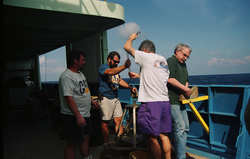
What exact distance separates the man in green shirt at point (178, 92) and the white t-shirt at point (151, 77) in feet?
1.21

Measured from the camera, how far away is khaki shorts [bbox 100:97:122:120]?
3568 mm

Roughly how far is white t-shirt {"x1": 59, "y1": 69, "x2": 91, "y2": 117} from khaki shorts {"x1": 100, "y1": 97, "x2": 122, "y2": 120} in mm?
738

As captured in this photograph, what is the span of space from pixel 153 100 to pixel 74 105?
1098 millimetres

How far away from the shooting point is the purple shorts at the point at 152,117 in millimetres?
2477

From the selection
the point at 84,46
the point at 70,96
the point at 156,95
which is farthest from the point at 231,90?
the point at 84,46

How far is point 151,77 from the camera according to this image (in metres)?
2.55

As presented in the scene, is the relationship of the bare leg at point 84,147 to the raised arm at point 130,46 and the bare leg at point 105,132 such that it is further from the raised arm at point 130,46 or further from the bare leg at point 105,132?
the raised arm at point 130,46

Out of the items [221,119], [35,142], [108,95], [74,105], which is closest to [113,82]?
[108,95]

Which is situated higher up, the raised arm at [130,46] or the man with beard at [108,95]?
the raised arm at [130,46]

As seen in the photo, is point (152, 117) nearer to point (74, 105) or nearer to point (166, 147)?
point (166, 147)

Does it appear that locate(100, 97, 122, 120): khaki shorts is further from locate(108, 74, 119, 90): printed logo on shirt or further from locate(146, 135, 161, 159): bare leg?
locate(146, 135, 161, 159): bare leg

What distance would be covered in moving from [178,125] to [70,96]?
1682 millimetres

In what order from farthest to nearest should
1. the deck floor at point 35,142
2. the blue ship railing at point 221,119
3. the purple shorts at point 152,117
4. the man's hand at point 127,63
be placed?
the deck floor at point 35,142 → the blue ship railing at point 221,119 → the man's hand at point 127,63 → the purple shorts at point 152,117

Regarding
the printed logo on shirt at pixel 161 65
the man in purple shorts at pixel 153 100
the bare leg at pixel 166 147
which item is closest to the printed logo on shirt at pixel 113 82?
the man in purple shorts at pixel 153 100
